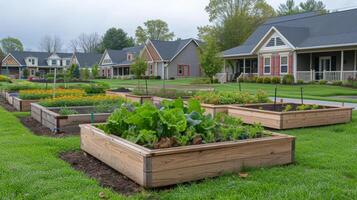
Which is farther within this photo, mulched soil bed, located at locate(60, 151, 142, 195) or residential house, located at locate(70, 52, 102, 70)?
residential house, located at locate(70, 52, 102, 70)

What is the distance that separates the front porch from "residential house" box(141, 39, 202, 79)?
68.4 ft

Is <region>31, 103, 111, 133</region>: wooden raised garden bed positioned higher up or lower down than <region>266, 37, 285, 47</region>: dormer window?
lower down

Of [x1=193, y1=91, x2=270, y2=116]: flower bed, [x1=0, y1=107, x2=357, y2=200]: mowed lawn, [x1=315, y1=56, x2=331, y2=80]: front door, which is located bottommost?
[x1=0, y1=107, x2=357, y2=200]: mowed lawn

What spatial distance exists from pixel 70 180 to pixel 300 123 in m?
5.79

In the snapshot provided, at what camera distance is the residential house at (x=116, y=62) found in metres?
63.3

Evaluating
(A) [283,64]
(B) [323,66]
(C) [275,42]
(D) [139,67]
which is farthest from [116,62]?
(B) [323,66]

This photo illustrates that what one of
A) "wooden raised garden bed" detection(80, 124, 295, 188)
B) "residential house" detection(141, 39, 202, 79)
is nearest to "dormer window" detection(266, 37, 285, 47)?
"residential house" detection(141, 39, 202, 79)

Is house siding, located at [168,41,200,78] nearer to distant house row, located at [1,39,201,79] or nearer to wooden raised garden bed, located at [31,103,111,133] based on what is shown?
distant house row, located at [1,39,201,79]

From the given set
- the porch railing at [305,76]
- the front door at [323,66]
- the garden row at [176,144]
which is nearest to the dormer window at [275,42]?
the porch railing at [305,76]

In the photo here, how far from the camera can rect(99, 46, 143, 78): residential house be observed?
208 ft

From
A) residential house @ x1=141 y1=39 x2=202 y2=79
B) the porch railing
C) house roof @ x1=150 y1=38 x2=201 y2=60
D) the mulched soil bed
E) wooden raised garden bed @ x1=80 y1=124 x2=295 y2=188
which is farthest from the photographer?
house roof @ x1=150 y1=38 x2=201 y2=60

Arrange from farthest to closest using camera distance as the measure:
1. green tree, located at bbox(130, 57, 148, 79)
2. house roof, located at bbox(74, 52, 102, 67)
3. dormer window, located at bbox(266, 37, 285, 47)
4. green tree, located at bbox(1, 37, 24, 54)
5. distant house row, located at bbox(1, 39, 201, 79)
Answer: green tree, located at bbox(1, 37, 24, 54) < house roof, located at bbox(74, 52, 102, 67) < distant house row, located at bbox(1, 39, 201, 79) < green tree, located at bbox(130, 57, 148, 79) < dormer window, located at bbox(266, 37, 285, 47)

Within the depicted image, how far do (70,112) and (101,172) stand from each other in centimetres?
412

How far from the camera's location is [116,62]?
65.9 metres
